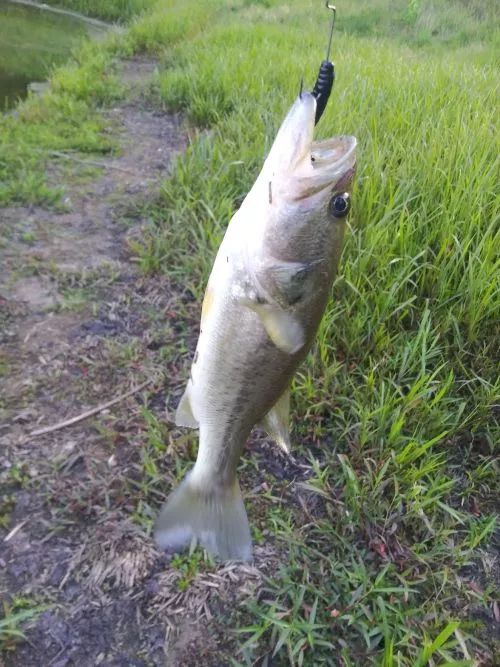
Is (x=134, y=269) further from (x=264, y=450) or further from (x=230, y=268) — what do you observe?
(x=230, y=268)

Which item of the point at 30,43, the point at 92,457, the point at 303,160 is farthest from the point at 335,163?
the point at 30,43

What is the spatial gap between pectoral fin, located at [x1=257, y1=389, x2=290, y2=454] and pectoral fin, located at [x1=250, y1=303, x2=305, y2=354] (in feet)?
0.90

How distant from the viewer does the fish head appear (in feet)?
4.60

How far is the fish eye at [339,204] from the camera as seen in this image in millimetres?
1413

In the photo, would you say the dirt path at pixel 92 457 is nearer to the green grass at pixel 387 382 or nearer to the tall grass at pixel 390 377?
the green grass at pixel 387 382

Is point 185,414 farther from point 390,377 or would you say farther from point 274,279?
point 390,377

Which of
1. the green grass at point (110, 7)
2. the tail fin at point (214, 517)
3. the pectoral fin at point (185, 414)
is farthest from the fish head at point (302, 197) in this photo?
the green grass at point (110, 7)

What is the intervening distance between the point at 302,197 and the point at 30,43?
9.88m

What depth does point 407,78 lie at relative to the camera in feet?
15.6

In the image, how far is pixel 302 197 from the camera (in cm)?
141

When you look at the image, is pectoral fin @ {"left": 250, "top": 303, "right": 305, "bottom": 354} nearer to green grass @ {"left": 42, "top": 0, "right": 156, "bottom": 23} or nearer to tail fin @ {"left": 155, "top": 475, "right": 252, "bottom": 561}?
tail fin @ {"left": 155, "top": 475, "right": 252, "bottom": 561}

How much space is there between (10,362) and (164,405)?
75 cm

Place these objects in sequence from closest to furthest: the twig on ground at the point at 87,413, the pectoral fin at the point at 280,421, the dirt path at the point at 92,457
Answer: the pectoral fin at the point at 280,421 → the dirt path at the point at 92,457 → the twig on ground at the point at 87,413

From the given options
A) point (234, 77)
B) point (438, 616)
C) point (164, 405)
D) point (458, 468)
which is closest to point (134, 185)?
point (234, 77)
